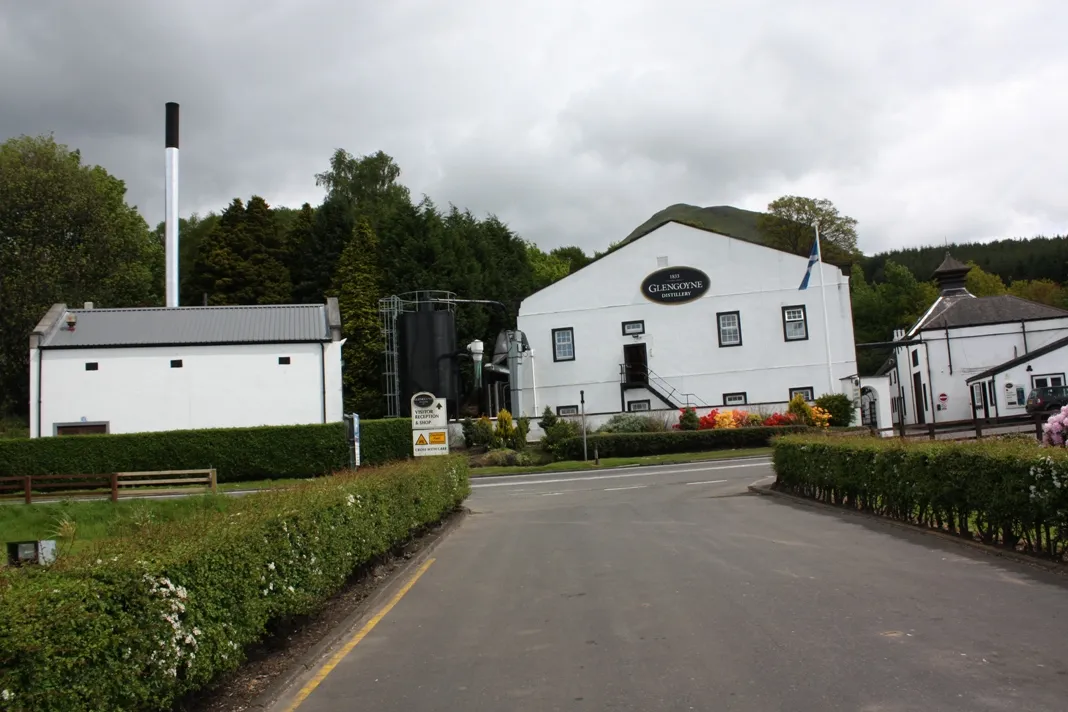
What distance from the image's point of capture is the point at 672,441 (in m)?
37.6

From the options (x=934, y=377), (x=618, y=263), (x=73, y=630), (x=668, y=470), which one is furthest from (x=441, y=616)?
(x=934, y=377)

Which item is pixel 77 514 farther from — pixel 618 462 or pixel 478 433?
pixel 478 433

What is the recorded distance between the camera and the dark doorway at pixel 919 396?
56.4 metres

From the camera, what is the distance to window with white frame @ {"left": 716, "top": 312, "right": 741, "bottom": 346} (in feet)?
151

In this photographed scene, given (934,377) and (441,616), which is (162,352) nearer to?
(441,616)

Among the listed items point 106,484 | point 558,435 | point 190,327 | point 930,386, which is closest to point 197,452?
point 106,484

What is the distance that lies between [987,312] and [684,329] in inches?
833

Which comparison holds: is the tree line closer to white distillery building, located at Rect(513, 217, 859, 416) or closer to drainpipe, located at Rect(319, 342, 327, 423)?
white distillery building, located at Rect(513, 217, 859, 416)

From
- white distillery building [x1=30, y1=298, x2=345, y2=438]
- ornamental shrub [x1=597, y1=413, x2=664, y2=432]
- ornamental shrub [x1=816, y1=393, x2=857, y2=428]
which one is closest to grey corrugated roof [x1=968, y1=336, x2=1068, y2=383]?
ornamental shrub [x1=816, y1=393, x2=857, y2=428]

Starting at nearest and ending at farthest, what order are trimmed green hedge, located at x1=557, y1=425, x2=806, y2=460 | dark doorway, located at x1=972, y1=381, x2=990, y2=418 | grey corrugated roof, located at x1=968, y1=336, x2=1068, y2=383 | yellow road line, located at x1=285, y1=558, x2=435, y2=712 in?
1. yellow road line, located at x1=285, y1=558, x2=435, y2=712
2. trimmed green hedge, located at x1=557, y1=425, x2=806, y2=460
3. grey corrugated roof, located at x1=968, y1=336, x2=1068, y2=383
4. dark doorway, located at x1=972, y1=381, x2=990, y2=418

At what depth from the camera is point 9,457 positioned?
3475 centimetres

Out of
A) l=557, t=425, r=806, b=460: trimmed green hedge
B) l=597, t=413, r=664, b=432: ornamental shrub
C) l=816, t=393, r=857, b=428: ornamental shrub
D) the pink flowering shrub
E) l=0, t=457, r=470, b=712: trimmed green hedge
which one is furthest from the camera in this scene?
l=816, t=393, r=857, b=428: ornamental shrub

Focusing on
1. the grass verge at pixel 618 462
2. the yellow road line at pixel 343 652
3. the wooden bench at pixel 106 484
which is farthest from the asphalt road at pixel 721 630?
the grass verge at pixel 618 462

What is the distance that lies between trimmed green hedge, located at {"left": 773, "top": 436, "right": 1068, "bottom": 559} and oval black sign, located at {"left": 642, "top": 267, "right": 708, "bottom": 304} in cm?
2924
